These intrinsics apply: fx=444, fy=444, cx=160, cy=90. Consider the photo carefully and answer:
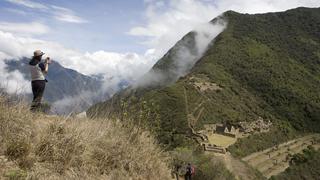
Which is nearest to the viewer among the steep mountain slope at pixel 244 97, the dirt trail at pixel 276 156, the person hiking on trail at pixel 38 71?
the person hiking on trail at pixel 38 71

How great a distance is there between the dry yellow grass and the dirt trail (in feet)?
297

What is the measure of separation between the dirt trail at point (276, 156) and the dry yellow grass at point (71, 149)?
3561 inches

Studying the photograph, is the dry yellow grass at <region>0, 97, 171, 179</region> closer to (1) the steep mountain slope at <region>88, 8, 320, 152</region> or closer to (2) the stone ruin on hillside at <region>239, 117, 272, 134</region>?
(1) the steep mountain slope at <region>88, 8, 320, 152</region>

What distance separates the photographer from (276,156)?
11350 cm

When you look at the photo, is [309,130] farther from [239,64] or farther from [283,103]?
[239,64]

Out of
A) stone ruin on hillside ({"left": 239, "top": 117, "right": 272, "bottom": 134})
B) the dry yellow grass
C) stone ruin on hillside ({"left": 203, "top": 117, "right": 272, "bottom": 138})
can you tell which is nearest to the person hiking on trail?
the dry yellow grass

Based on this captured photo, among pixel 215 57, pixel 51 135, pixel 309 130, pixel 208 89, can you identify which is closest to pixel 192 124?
pixel 208 89

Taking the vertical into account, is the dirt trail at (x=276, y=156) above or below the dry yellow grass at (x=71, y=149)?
below

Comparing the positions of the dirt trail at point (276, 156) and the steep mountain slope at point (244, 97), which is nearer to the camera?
the dirt trail at point (276, 156)

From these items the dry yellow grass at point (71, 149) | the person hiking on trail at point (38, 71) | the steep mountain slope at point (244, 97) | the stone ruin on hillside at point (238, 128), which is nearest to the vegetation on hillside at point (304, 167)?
the steep mountain slope at point (244, 97)

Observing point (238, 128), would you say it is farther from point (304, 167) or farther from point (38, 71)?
point (38, 71)

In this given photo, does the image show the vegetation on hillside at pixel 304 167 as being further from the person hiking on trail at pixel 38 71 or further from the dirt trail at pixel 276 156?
the person hiking on trail at pixel 38 71

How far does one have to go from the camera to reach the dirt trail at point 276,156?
101 metres

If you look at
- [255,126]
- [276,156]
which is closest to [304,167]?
[276,156]
